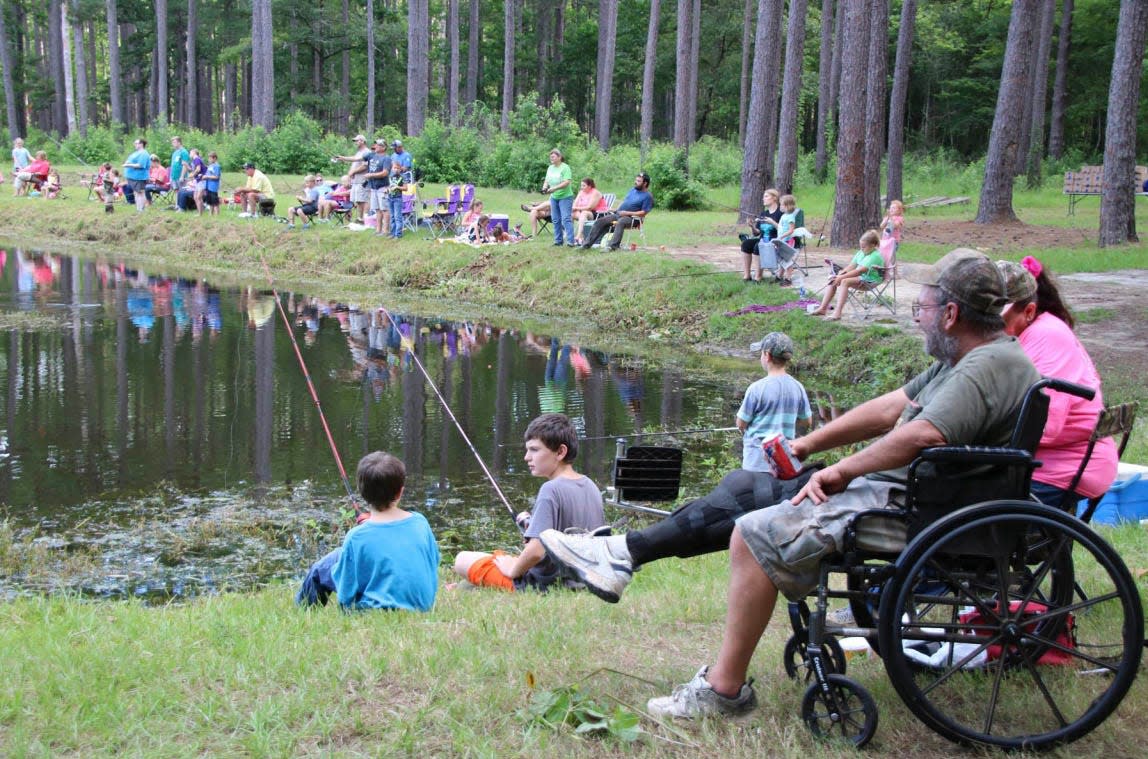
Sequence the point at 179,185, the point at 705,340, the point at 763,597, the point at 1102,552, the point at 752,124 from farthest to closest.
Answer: the point at 179,185
the point at 752,124
the point at 705,340
the point at 763,597
the point at 1102,552

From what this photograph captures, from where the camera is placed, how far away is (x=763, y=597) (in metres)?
3.17

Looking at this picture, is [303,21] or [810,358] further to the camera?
[303,21]

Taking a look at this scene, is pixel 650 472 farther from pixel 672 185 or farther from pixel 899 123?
pixel 899 123

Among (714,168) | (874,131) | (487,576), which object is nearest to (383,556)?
(487,576)

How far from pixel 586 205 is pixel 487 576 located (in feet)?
44.1

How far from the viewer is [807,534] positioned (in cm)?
310

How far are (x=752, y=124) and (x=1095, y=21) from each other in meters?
22.2

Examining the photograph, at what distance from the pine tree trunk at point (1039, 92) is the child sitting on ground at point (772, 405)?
85.5 feet

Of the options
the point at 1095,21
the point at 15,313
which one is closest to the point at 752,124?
the point at 15,313

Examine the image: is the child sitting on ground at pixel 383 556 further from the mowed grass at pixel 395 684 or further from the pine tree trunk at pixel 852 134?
the pine tree trunk at pixel 852 134

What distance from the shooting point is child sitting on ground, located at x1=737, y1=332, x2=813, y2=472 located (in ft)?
22.0

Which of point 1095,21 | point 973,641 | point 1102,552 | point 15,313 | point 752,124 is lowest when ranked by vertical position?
point 15,313

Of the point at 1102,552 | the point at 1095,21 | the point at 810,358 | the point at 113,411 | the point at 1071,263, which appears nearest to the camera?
A: the point at 1102,552

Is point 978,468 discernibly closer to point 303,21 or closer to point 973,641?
point 973,641
